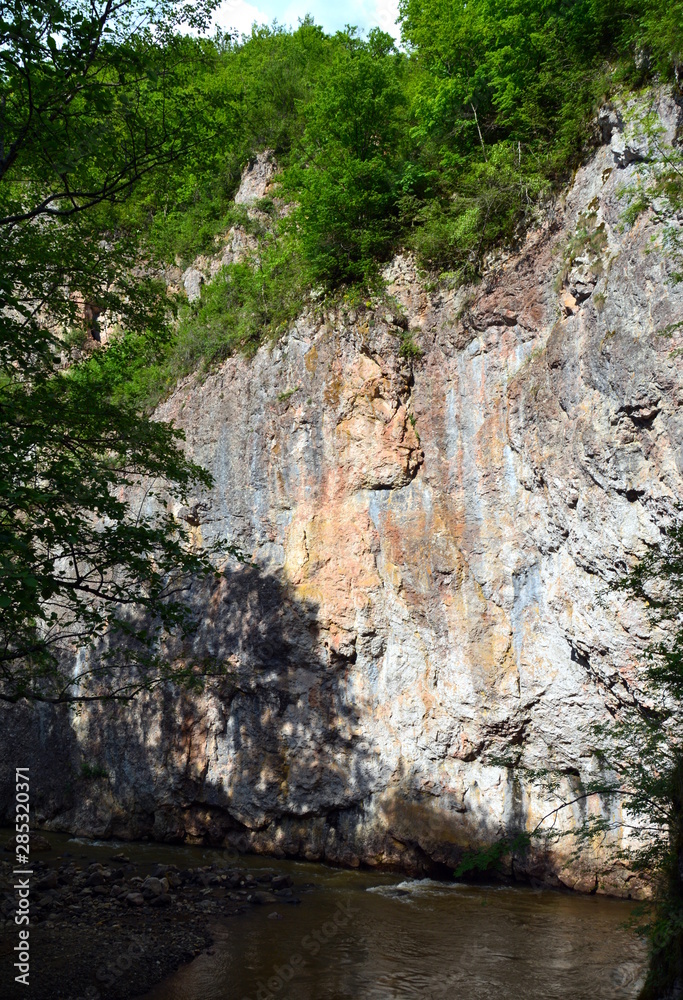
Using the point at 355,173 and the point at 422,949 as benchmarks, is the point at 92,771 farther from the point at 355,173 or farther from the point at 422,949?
the point at 355,173

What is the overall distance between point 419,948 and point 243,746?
5694mm

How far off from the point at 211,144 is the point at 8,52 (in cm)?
209

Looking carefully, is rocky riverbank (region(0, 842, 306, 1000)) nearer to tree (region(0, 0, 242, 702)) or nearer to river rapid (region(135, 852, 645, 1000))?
river rapid (region(135, 852, 645, 1000))

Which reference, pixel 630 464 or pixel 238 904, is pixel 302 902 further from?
pixel 630 464

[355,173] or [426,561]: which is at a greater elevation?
[355,173]

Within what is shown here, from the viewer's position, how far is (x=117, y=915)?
9.03 metres

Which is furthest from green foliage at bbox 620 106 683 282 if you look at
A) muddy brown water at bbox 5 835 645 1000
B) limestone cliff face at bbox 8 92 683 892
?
muddy brown water at bbox 5 835 645 1000

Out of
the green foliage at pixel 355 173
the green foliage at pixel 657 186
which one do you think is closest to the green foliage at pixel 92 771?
the green foliage at pixel 355 173

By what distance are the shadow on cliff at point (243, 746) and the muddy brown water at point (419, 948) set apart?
173 cm

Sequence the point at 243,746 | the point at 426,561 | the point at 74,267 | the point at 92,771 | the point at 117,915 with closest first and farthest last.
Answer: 1. the point at 74,267
2. the point at 117,915
3. the point at 426,561
4. the point at 243,746
5. the point at 92,771

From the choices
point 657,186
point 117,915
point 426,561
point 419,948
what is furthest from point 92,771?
point 657,186

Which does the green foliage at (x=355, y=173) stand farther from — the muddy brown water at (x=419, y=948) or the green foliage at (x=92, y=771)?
the green foliage at (x=92, y=771)

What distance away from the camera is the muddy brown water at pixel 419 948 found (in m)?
7.15

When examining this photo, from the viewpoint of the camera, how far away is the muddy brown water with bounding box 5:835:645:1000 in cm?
715
